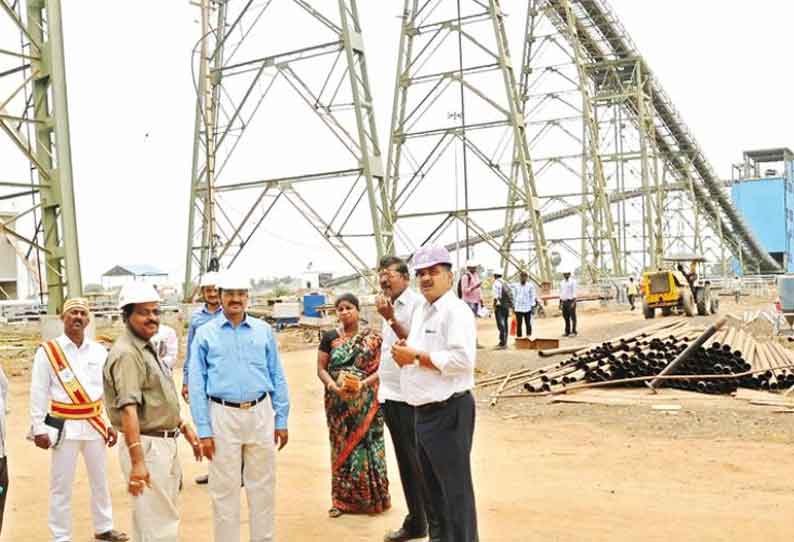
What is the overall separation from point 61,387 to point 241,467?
50.9 inches

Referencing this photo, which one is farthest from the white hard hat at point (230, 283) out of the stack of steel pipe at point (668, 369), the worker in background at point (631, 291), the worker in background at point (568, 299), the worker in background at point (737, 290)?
the worker in background at point (737, 290)

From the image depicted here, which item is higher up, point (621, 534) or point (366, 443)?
point (366, 443)

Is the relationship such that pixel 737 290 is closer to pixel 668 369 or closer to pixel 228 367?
pixel 668 369

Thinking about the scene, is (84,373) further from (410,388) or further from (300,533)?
(410,388)

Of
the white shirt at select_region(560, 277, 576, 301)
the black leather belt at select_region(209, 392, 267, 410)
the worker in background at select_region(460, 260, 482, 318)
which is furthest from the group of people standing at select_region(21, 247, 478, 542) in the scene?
the white shirt at select_region(560, 277, 576, 301)

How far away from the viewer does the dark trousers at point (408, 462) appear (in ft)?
15.5

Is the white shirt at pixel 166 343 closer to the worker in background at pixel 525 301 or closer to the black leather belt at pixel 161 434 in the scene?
the black leather belt at pixel 161 434

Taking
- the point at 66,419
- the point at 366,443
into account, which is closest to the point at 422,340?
the point at 366,443

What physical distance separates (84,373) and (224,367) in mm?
1168

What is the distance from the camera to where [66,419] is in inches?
185

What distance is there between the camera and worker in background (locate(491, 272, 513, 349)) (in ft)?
52.7

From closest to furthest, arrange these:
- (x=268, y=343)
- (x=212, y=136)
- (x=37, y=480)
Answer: (x=268, y=343) < (x=37, y=480) < (x=212, y=136)

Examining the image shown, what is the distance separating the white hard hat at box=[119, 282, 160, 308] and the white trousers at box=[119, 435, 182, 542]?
0.62 meters

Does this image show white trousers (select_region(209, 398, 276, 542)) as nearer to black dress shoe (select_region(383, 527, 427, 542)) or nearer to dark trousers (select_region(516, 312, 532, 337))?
black dress shoe (select_region(383, 527, 427, 542))
